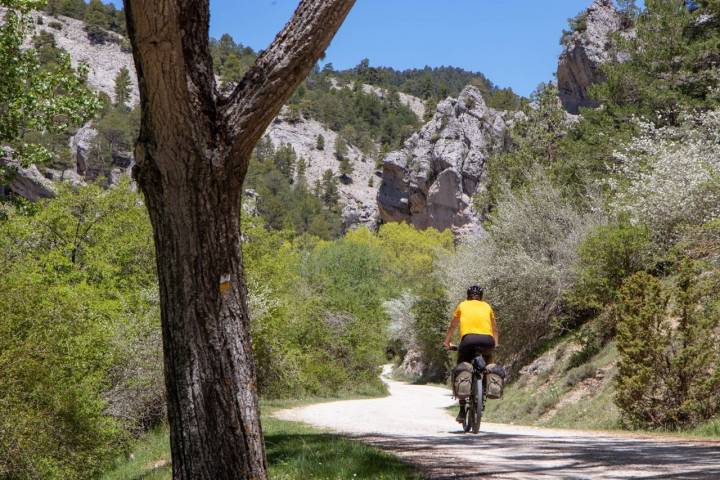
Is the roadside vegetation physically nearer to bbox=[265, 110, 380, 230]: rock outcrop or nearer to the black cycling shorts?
the black cycling shorts

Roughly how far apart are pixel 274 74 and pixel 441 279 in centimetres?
2811

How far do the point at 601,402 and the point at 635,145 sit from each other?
45.7 feet

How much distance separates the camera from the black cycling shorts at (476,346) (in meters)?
9.23

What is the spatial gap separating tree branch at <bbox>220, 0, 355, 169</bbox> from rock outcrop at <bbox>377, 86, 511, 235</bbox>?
84.0m

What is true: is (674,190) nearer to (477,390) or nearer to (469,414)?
(469,414)

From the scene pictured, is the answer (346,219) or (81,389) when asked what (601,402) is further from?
(346,219)

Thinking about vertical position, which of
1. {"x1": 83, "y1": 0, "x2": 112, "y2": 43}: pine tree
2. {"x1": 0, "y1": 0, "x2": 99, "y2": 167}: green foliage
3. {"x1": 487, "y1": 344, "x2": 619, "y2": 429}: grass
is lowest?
{"x1": 487, "y1": 344, "x2": 619, "y2": 429}: grass

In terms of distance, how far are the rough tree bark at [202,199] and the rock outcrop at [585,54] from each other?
7246 cm

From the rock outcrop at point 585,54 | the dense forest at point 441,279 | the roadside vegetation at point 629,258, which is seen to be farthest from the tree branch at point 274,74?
the rock outcrop at point 585,54

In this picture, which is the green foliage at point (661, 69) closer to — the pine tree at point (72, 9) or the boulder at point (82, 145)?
the boulder at point (82, 145)

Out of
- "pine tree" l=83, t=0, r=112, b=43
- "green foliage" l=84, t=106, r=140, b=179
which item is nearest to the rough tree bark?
"green foliage" l=84, t=106, r=140, b=179

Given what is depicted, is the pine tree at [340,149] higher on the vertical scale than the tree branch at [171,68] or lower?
higher

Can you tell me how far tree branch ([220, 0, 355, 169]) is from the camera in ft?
14.4

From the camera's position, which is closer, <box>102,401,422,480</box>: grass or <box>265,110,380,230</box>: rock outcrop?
<box>102,401,422,480</box>: grass
